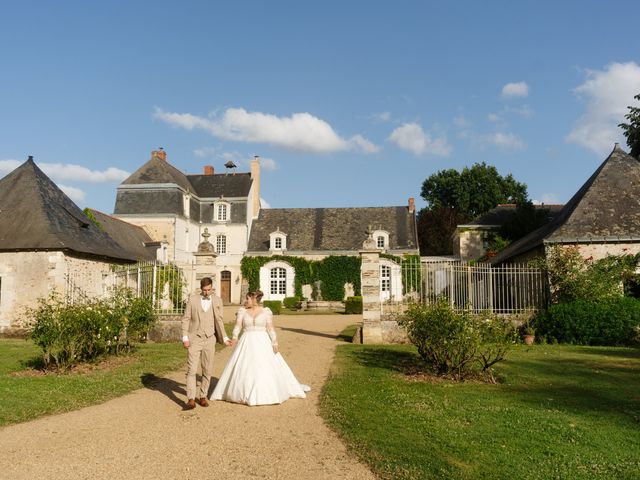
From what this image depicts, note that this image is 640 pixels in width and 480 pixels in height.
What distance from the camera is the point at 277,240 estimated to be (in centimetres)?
3441

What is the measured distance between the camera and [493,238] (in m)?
32.2

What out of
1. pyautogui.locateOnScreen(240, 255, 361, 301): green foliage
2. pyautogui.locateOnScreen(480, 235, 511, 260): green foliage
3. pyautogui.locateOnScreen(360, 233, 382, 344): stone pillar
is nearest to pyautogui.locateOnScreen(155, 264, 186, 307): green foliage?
pyautogui.locateOnScreen(360, 233, 382, 344): stone pillar

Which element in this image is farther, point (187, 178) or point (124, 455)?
point (187, 178)

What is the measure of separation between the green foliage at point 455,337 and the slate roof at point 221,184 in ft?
93.3

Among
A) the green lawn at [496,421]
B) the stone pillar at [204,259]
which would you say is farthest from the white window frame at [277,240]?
the green lawn at [496,421]

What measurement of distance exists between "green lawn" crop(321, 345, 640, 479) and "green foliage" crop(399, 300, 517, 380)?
550 millimetres

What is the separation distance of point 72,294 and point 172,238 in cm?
1782

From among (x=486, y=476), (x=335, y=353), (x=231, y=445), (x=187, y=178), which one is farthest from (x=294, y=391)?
(x=187, y=178)

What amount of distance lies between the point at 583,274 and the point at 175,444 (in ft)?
41.9

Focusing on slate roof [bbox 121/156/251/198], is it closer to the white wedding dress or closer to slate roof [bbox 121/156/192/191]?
slate roof [bbox 121/156/192/191]

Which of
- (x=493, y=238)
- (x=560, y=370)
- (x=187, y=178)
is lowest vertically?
(x=560, y=370)

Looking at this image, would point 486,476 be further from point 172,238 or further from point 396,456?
point 172,238

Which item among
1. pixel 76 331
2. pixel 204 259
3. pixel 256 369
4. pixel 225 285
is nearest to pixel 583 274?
Result: pixel 204 259

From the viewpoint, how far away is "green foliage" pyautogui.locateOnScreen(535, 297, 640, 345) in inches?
516
